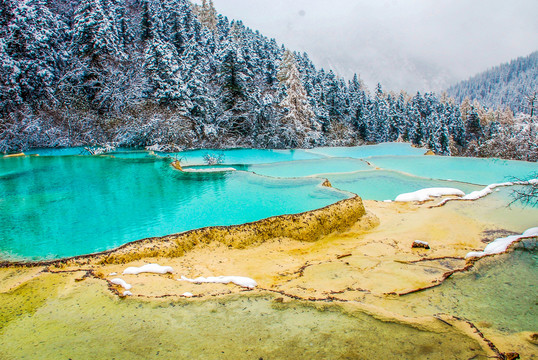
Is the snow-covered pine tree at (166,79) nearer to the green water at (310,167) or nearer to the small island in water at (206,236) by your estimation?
the small island in water at (206,236)

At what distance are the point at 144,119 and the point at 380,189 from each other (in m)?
17.7

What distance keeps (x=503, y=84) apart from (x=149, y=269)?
181 meters

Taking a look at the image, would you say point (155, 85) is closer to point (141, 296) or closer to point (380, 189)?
point (380, 189)

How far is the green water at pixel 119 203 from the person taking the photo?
261 inches

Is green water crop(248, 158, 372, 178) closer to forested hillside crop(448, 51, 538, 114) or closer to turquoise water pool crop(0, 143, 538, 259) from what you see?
turquoise water pool crop(0, 143, 538, 259)

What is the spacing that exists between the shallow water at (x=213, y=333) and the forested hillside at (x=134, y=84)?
63.6ft

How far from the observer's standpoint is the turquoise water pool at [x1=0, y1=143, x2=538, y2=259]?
22.4 ft

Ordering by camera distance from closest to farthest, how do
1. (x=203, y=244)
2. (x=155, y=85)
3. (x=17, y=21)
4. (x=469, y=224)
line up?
(x=203, y=244) → (x=469, y=224) → (x=17, y=21) → (x=155, y=85)

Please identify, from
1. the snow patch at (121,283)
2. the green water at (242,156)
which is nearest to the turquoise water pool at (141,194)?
the green water at (242,156)

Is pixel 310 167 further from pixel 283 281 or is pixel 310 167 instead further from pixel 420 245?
pixel 283 281

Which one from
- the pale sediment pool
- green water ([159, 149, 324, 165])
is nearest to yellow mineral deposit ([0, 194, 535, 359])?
green water ([159, 149, 324, 165])

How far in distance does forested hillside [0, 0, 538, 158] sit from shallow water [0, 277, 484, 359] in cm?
1940

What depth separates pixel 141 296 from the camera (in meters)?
4.21

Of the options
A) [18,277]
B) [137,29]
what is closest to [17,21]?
[137,29]
